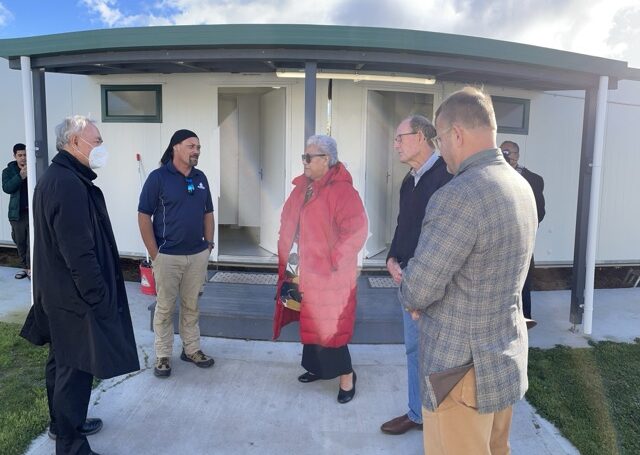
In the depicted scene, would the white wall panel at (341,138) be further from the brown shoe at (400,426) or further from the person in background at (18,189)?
the brown shoe at (400,426)

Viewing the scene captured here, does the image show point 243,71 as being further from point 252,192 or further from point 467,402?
point 467,402

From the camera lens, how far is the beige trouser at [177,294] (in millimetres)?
3512

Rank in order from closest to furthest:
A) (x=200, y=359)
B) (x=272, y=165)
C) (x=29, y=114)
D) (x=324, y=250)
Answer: (x=324, y=250) < (x=200, y=359) < (x=29, y=114) < (x=272, y=165)

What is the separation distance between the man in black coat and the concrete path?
0.47 metres

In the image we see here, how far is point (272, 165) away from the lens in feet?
21.0

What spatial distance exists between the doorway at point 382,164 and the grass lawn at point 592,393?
231 cm

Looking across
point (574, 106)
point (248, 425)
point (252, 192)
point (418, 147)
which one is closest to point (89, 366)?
point (248, 425)

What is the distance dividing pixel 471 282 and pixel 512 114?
5239 mm

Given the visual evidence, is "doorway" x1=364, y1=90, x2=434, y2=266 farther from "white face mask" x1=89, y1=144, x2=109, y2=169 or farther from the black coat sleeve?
the black coat sleeve

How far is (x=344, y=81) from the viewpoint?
18.4ft

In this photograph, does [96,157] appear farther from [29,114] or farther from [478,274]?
[29,114]

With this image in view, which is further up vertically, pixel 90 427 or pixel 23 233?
pixel 23 233

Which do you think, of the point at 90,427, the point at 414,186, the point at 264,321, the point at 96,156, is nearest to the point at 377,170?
the point at 264,321

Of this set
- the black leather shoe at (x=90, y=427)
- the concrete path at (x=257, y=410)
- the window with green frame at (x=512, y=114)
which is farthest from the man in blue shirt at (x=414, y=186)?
the window with green frame at (x=512, y=114)
